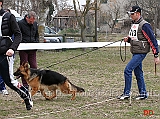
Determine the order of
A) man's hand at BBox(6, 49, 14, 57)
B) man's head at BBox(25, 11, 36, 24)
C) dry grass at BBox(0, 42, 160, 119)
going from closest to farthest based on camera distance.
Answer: man's hand at BBox(6, 49, 14, 57) → dry grass at BBox(0, 42, 160, 119) → man's head at BBox(25, 11, 36, 24)

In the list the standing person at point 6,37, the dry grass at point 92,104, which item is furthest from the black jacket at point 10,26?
the dry grass at point 92,104

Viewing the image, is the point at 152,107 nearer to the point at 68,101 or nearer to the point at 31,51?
the point at 68,101

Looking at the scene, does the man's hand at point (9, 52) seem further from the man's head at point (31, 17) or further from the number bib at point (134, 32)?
the number bib at point (134, 32)

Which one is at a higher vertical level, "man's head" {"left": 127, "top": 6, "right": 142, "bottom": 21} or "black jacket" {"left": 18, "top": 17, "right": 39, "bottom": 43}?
"man's head" {"left": 127, "top": 6, "right": 142, "bottom": 21}

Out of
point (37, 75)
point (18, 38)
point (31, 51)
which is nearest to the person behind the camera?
point (18, 38)

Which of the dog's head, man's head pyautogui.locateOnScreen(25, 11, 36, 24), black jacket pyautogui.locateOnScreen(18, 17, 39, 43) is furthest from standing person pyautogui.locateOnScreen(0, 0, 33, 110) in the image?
black jacket pyautogui.locateOnScreen(18, 17, 39, 43)

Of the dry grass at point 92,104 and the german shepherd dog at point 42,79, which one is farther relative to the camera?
the german shepherd dog at point 42,79

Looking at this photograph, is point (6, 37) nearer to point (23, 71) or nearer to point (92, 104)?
point (23, 71)

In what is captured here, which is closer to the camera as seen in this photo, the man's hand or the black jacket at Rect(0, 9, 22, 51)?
the man's hand

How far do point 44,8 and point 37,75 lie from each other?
13315 millimetres

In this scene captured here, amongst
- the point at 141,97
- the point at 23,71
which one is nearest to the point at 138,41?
the point at 141,97

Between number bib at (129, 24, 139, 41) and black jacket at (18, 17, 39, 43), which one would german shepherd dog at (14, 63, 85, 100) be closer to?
black jacket at (18, 17, 39, 43)

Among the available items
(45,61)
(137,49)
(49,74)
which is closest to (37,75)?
(49,74)

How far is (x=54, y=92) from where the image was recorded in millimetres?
7773
